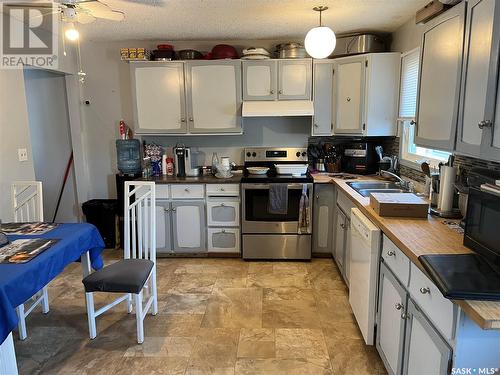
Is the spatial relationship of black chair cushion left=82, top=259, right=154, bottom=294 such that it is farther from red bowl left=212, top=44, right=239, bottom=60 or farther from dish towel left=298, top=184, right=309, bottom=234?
red bowl left=212, top=44, right=239, bottom=60

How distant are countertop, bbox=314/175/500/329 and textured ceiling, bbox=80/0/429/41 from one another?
1.73 metres

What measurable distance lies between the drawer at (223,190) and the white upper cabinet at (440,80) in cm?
190

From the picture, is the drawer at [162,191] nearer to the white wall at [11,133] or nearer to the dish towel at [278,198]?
the dish towel at [278,198]

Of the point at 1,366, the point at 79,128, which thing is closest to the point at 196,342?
the point at 1,366

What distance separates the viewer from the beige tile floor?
217 centimetres

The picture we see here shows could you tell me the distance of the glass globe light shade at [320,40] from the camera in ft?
8.53

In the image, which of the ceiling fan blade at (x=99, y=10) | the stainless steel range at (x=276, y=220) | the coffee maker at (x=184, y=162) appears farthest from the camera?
the coffee maker at (x=184, y=162)

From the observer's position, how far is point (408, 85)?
3350 mm

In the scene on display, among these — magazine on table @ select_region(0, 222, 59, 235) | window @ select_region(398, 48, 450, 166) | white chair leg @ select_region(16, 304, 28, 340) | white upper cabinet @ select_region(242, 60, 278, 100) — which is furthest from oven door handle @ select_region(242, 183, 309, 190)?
white chair leg @ select_region(16, 304, 28, 340)

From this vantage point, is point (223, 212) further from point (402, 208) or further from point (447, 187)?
point (447, 187)

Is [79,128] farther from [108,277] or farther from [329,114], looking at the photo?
[329,114]

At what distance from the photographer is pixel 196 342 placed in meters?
2.39

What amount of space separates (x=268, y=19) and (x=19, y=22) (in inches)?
91.8

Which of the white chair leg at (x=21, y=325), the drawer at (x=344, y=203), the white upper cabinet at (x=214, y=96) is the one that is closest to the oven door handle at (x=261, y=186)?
the drawer at (x=344, y=203)
